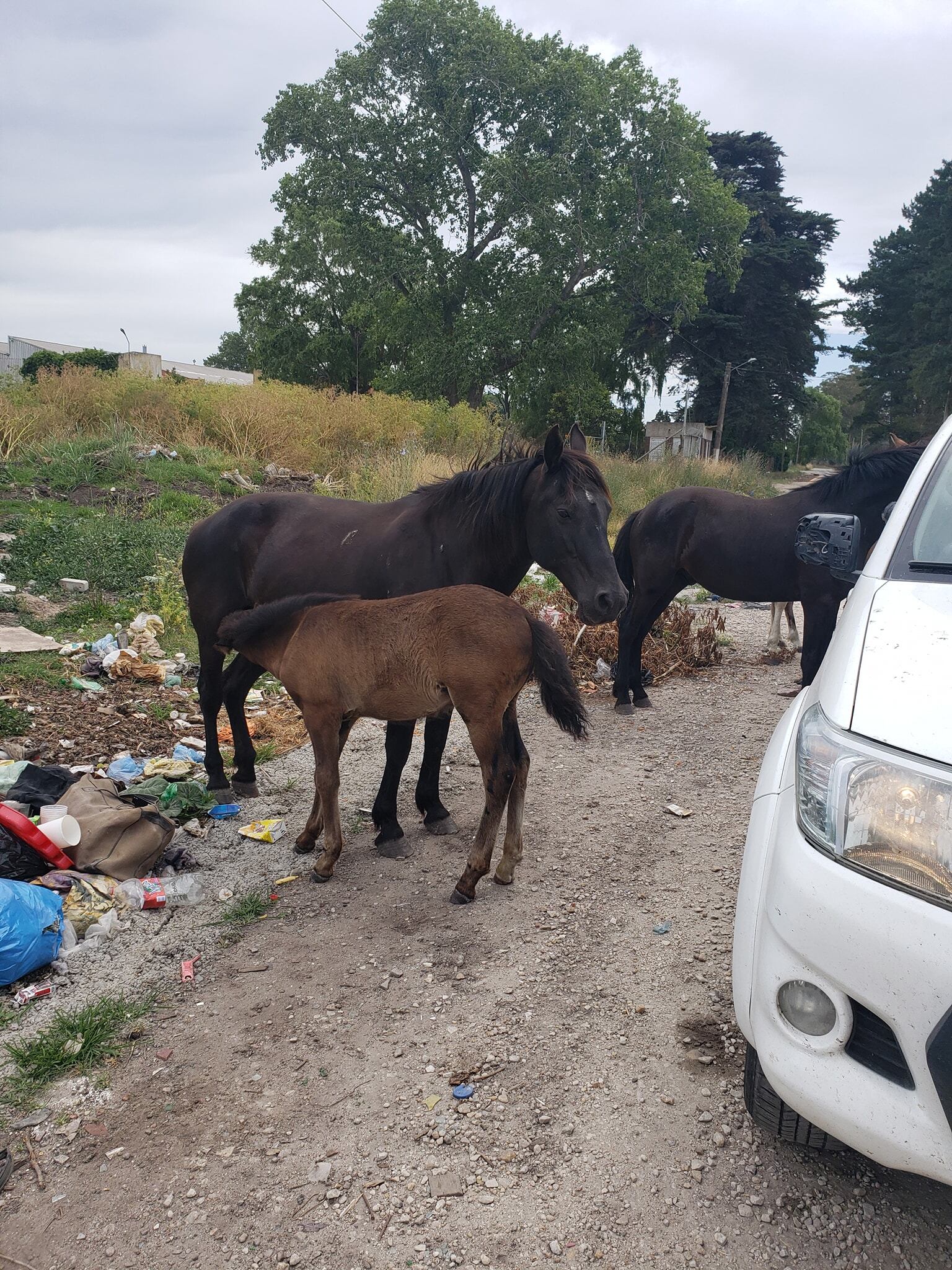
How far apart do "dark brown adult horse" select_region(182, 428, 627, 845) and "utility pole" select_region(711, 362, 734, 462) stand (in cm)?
3523

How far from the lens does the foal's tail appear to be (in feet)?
12.3

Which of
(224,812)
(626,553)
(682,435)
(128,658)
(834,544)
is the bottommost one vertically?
(224,812)

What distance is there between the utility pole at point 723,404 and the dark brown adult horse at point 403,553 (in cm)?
3523

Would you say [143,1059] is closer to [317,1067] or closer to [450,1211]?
[317,1067]

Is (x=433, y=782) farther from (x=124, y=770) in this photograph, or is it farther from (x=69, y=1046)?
(x=69, y=1046)

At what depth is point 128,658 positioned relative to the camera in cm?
691

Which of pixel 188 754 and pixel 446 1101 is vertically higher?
pixel 446 1101

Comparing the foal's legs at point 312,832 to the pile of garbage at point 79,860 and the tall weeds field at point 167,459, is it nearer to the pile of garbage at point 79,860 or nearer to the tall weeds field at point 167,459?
the pile of garbage at point 79,860

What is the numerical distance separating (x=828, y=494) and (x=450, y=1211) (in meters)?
5.86

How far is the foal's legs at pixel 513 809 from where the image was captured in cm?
391

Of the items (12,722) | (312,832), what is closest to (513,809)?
(312,832)

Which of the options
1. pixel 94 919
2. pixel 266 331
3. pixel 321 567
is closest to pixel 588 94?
pixel 266 331

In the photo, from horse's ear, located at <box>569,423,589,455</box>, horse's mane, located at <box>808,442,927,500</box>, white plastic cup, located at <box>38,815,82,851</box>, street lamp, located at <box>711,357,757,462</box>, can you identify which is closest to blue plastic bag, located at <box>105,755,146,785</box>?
white plastic cup, located at <box>38,815,82,851</box>

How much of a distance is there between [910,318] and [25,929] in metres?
54.7
